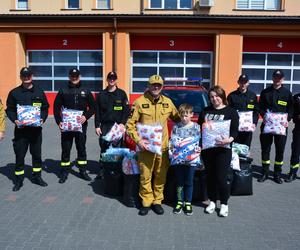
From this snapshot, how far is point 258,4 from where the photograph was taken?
56.6ft

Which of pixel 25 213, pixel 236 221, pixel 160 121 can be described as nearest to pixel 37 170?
pixel 25 213

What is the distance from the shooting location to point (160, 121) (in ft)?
16.5

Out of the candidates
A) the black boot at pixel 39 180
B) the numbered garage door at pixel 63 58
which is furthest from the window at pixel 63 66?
the black boot at pixel 39 180

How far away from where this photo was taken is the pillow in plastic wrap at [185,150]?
4902 mm

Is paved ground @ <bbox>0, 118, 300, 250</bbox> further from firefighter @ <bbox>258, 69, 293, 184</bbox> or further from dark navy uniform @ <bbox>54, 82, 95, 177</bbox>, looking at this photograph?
dark navy uniform @ <bbox>54, 82, 95, 177</bbox>

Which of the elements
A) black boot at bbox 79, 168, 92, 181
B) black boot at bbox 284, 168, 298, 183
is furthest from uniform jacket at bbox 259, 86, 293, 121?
black boot at bbox 79, 168, 92, 181

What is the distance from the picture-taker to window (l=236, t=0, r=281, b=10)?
17172 millimetres

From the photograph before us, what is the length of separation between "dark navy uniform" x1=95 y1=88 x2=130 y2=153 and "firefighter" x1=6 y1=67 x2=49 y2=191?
0.95 meters

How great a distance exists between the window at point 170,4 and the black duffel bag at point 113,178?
1335cm

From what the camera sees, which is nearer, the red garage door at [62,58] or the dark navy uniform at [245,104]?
the dark navy uniform at [245,104]

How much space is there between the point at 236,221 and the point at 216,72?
1215 centimetres

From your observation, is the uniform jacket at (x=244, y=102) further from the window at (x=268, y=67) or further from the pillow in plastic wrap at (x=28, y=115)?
the window at (x=268, y=67)

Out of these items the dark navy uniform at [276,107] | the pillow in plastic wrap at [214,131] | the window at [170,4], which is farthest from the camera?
the window at [170,4]

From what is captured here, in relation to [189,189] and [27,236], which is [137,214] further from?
[27,236]
